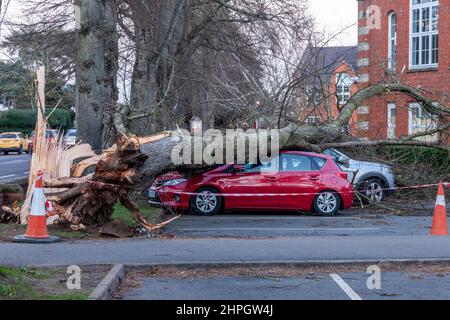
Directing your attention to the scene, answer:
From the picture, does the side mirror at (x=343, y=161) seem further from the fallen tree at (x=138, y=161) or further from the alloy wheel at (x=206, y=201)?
the alloy wheel at (x=206, y=201)

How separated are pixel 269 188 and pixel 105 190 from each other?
4.91m

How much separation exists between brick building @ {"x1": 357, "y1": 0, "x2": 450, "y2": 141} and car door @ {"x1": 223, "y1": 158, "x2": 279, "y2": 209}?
955cm

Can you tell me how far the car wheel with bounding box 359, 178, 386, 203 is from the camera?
58.6ft

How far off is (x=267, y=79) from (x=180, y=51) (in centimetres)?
349

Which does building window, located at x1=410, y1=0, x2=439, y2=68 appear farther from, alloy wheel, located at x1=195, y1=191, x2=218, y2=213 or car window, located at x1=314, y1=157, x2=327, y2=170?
alloy wheel, located at x1=195, y1=191, x2=218, y2=213

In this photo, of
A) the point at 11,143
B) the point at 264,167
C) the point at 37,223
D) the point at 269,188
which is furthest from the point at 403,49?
the point at 11,143

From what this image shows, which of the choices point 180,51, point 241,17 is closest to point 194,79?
point 180,51

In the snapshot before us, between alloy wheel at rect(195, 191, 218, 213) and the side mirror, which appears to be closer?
alloy wheel at rect(195, 191, 218, 213)

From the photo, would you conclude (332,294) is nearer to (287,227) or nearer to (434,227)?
(434,227)

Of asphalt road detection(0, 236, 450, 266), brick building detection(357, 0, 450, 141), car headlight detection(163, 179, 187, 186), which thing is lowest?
asphalt road detection(0, 236, 450, 266)

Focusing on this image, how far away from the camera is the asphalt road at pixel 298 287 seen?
7762 millimetres

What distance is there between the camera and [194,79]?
23.2m

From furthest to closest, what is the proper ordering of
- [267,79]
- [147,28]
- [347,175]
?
[267,79], [147,28], [347,175]

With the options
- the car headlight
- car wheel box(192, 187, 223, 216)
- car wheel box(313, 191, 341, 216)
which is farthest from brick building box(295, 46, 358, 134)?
the car headlight
